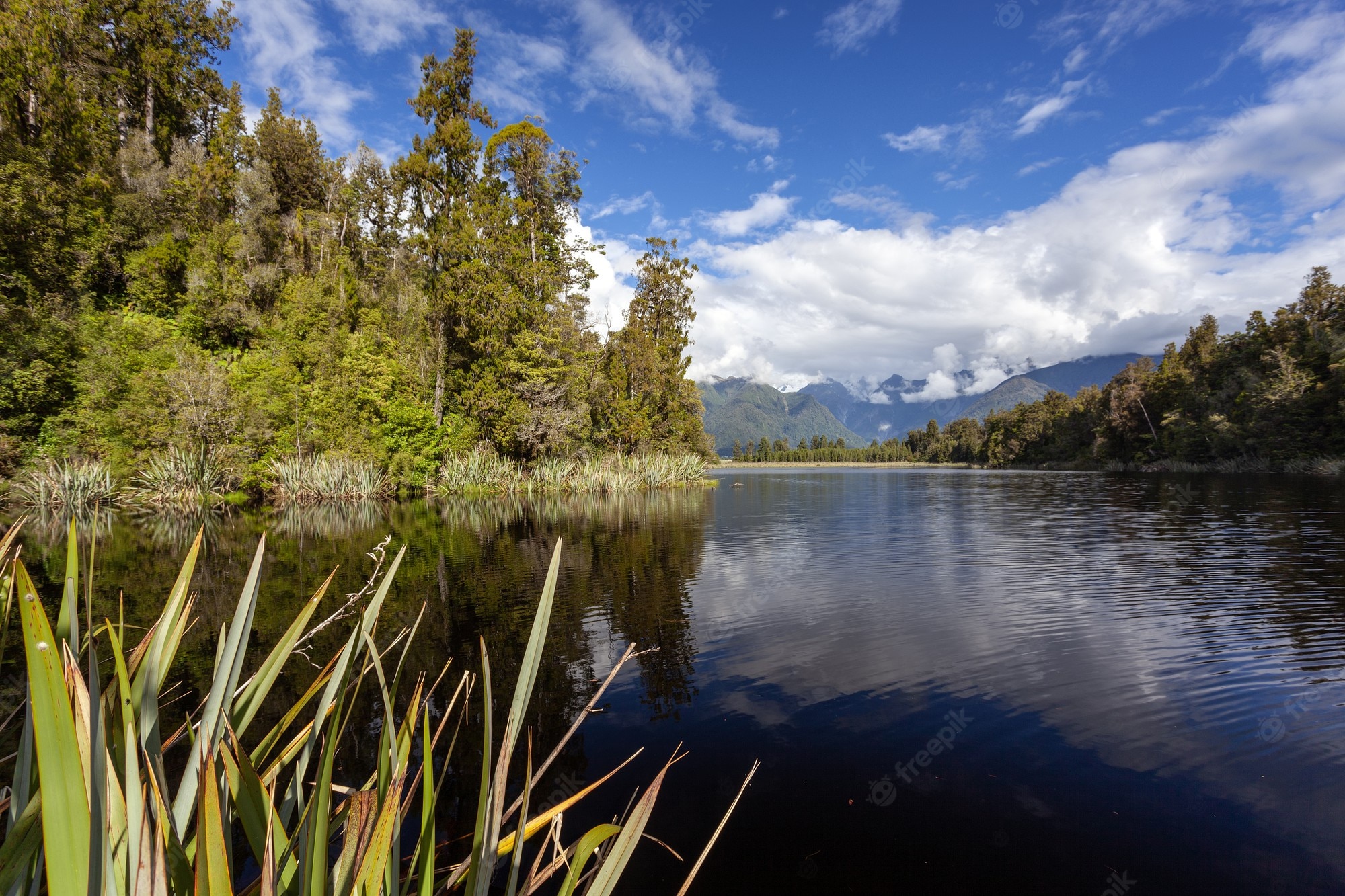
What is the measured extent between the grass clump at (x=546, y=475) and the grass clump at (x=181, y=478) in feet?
30.1

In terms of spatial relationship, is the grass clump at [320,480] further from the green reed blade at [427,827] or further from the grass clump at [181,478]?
the green reed blade at [427,827]

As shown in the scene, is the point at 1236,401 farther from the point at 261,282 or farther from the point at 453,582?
the point at 261,282

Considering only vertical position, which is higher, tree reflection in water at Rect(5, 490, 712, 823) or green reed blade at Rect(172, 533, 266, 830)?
green reed blade at Rect(172, 533, 266, 830)

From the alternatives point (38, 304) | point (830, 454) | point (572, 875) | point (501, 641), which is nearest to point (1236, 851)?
point (572, 875)

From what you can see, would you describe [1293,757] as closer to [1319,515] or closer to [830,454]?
[1319,515]

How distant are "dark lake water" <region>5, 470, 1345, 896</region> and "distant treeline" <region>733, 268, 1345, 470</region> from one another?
42093mm

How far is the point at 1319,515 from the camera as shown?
1870 cm

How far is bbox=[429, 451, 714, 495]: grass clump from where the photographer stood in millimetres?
31062

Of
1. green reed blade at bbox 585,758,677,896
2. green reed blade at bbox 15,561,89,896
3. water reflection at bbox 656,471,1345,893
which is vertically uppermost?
green reed blade at bbox 15,561,89,896

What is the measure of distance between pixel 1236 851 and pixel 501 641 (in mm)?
7018

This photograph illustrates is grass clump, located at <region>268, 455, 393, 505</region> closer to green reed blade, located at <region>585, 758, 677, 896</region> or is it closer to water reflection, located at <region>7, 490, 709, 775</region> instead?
water reflection, located at <region>7, 490, 709, 775</region>

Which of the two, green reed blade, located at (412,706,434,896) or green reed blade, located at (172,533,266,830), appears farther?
green reed blade, located at (172,533,266,830)

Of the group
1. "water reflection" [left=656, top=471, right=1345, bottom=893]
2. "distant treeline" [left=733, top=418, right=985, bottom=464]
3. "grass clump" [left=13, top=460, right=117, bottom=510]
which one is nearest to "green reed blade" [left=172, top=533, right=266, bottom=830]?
"water reflection" [left=656, top=471, right=1345, bottom=893]

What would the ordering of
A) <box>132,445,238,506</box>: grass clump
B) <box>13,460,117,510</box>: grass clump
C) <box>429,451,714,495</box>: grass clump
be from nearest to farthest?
<box>13,460,117,510</box>: grass clump, <box>132,445,238,506</box>: grass clump, <box>429,451,714,495</box>: grass clump
